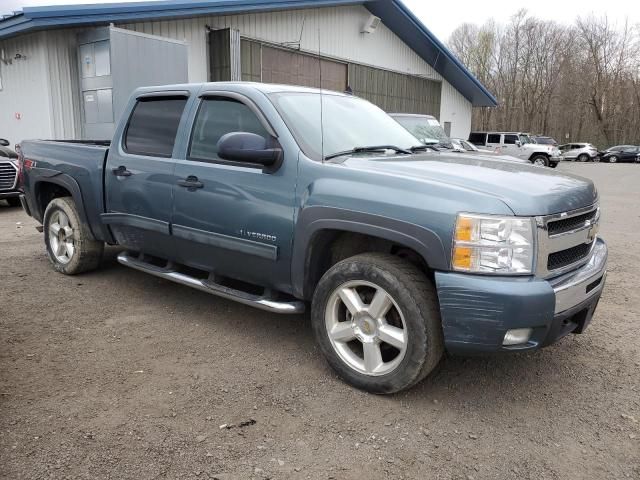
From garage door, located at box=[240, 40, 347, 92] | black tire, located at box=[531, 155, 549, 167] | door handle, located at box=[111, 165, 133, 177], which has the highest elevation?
garage door, located at box=[240, 40, 347, 92]

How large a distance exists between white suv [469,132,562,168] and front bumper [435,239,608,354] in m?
28.5

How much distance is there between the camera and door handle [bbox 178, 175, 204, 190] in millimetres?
4016

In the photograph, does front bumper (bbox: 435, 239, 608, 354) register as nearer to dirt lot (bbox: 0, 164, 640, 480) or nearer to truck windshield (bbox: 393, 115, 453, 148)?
dirt lot (bbox: 0, 164, 640, 480)

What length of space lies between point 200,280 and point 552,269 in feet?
8.21

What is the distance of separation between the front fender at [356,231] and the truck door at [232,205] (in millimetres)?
97

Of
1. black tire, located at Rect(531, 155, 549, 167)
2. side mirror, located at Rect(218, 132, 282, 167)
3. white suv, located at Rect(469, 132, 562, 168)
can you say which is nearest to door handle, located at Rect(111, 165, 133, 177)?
side mirror, located at Rect(218, 132, 282, 167)

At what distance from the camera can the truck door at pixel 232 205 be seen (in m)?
3.59

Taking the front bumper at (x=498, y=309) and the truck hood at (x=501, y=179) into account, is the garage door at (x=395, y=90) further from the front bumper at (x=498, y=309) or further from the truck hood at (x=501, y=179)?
the front bumper at (x=498, y=309)

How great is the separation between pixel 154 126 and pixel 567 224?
3282 millimetres

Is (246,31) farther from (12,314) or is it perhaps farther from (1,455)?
(1,455)

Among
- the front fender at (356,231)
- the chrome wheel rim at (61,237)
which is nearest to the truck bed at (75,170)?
the chrome wheel rim at (61,237)

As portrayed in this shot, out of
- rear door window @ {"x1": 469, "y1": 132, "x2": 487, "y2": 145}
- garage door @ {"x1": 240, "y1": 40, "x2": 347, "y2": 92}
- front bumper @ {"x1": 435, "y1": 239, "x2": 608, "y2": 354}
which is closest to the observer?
front bumper @ {"x1": 435, "y1": 239, "x2": 608, "y2": 354}

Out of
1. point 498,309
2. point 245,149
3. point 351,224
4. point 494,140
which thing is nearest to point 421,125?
point 245,149

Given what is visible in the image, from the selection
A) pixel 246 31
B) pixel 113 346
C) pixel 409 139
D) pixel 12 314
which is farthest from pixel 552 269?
pixel 246 31
